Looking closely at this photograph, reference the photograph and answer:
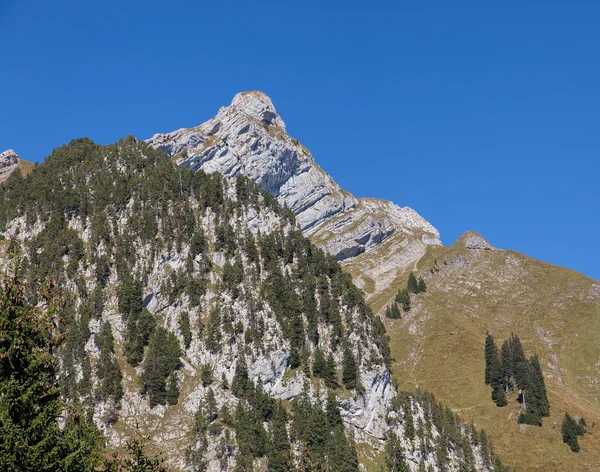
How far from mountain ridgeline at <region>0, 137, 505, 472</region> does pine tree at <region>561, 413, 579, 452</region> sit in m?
26.9

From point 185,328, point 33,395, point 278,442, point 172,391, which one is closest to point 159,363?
point 172,391

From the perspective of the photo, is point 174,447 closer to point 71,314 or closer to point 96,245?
point 71,314

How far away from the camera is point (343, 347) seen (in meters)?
185

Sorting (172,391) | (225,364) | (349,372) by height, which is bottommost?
(172,391)

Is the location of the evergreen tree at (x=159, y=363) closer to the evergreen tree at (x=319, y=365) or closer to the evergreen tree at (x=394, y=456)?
the evergreen tree at (x=319, y=365)

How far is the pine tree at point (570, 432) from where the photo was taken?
17525 cm

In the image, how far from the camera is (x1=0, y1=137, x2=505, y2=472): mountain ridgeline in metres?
146

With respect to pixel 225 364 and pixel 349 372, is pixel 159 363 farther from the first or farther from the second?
pixel 349 372

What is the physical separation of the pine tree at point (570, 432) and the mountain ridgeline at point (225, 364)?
2686 centimetres

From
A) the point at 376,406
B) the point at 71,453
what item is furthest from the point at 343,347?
the point at 71,453

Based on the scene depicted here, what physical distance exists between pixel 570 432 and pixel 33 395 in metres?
181

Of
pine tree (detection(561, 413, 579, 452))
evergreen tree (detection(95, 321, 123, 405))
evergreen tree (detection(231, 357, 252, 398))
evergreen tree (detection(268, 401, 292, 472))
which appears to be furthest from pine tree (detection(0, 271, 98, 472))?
pine tree (detection(561, 413, 579, 452))

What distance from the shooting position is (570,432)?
179 meters

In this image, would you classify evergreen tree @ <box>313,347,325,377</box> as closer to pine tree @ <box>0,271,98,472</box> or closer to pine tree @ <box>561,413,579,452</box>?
pine tree @ <box>561,413,579,452</box>
